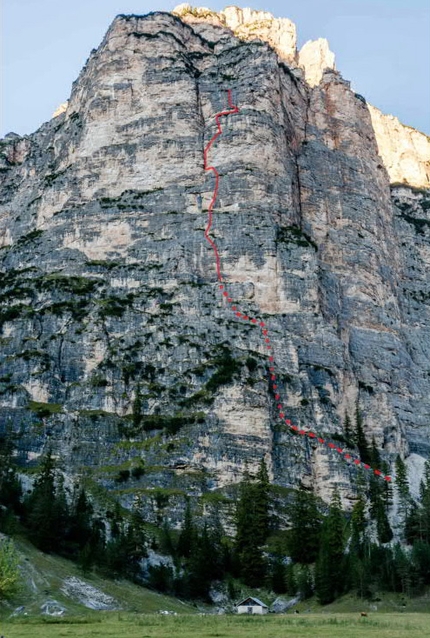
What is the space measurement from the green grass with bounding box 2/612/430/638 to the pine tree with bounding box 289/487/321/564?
30.9 m

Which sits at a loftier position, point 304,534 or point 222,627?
point 304,534

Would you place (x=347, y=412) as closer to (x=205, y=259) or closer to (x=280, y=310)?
(x=280, y=310)

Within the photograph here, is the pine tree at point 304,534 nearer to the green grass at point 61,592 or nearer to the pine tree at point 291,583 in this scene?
the pine tree at point 291,583

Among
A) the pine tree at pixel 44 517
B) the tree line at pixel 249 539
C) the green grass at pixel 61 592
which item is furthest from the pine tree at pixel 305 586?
the pine tree at pixel 44 517

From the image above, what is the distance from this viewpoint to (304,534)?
383ft

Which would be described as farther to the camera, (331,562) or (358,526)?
(358,526)

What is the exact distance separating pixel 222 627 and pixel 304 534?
156 feet

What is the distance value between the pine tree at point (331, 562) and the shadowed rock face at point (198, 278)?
1687 cm

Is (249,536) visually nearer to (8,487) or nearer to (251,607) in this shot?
(251,607)

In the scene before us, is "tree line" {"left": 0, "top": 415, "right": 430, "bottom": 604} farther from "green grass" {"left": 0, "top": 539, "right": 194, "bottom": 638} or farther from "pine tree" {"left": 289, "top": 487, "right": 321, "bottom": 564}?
"green grass" {"left": 0, "top": 539, "right": 194, "bottom": 638}

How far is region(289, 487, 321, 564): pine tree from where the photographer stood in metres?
116

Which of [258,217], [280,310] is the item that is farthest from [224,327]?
[258,217]

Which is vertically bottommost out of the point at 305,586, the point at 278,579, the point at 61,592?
the point at 61,592

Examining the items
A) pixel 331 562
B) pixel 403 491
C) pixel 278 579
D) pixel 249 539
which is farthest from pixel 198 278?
pixel 331 562
